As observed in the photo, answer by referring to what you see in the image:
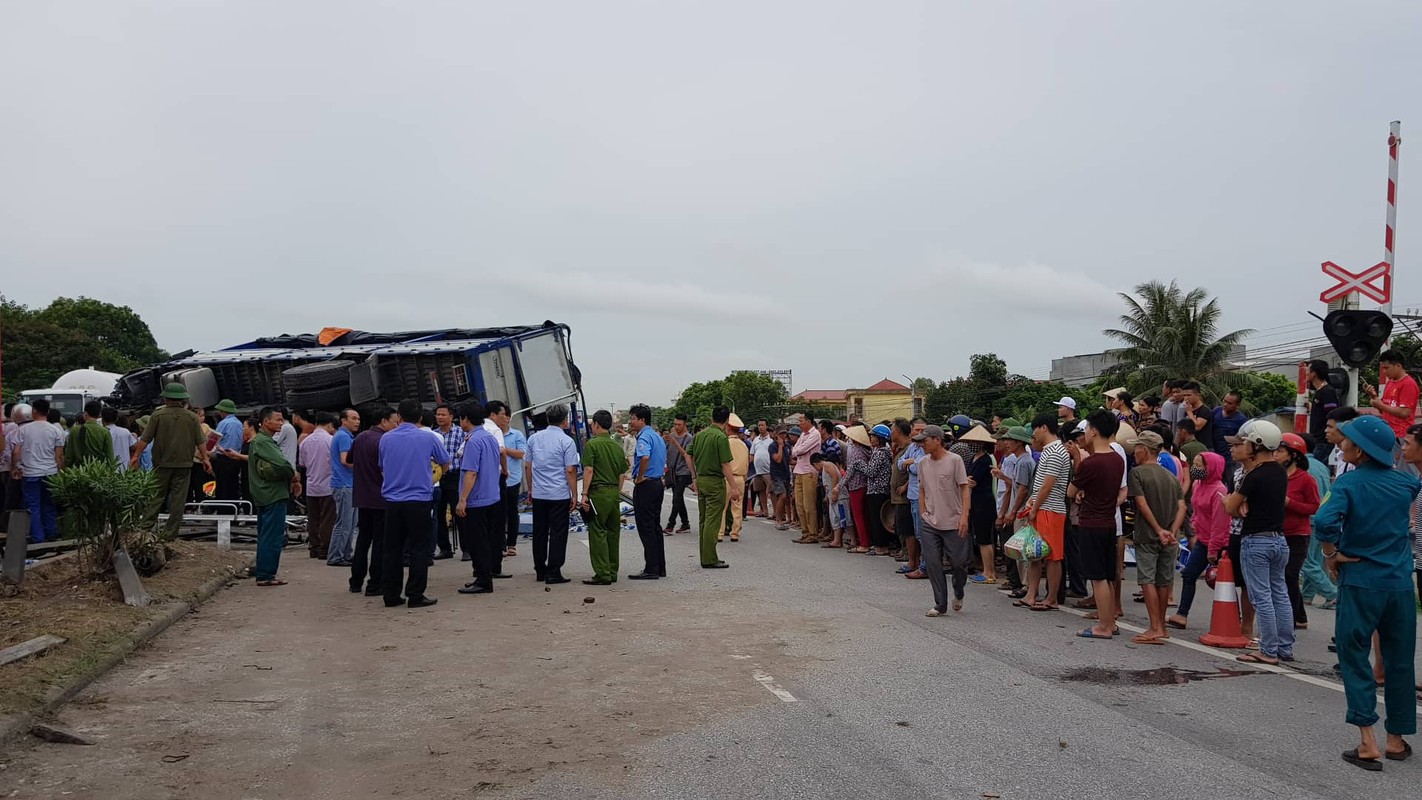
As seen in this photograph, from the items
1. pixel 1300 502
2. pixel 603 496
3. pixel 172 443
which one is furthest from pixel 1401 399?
pixel 172 443

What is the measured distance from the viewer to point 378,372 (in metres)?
18.6

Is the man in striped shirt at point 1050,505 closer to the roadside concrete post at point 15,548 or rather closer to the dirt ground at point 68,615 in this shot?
the dirt ground at point 68,615

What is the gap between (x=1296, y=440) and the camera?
8953 millimetres

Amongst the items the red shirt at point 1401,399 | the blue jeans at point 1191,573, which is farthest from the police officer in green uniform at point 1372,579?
the red shirt at point 1401,399

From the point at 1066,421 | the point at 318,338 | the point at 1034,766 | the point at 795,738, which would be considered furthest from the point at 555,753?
the point at 318,338

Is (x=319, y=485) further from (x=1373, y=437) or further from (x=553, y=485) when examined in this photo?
(x=1373, y=437)

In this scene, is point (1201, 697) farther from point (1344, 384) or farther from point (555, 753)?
point (1344, 384)

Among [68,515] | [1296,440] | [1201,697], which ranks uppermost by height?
[1296,440]

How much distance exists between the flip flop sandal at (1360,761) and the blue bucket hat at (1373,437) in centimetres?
161

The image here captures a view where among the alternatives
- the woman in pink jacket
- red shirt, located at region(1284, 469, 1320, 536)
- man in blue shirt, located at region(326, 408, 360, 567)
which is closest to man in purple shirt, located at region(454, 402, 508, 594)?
man in blue shirt, located at region(326, 408, 360, 567)

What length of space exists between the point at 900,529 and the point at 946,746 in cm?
832

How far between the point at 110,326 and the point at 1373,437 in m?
78.3

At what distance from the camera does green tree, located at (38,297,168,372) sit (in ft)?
220

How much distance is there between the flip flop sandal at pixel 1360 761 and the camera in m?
5.60
